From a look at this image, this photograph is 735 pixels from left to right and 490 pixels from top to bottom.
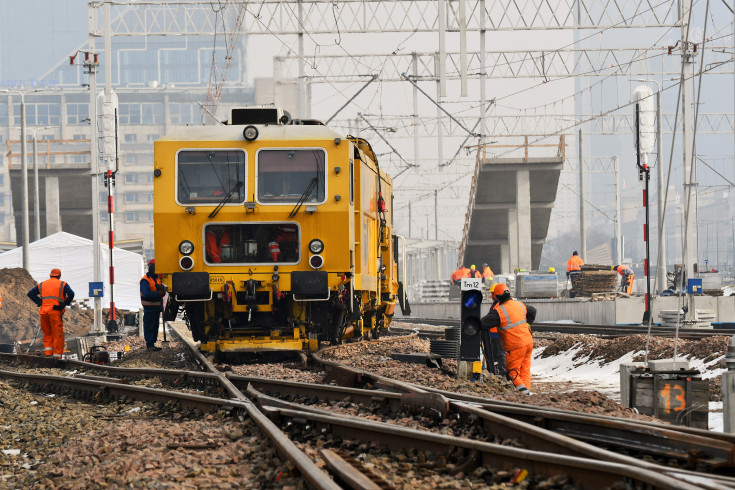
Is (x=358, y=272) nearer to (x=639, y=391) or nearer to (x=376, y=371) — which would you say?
(x=376, y=371)

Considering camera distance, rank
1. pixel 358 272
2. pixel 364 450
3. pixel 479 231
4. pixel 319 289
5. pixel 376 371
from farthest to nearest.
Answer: pixel 479 231, pixel 358 272, pixel 319 289, pixel 376 371, pixel 364 450

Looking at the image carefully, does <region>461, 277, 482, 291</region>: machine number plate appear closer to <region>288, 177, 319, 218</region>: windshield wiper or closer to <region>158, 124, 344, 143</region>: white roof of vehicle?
<region>288, 177, 319, 218</region>: windshield wiper

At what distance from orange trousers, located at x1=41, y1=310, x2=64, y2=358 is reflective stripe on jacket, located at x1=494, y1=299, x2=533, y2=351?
345 inches

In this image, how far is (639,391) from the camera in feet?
31.1

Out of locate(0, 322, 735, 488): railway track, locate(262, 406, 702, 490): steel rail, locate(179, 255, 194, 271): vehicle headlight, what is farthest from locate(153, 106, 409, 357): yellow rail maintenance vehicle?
locate(262, 406, 702, 490): steel rail

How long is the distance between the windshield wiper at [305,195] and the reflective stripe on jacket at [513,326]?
406cm

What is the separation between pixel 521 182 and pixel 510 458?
37323 mm

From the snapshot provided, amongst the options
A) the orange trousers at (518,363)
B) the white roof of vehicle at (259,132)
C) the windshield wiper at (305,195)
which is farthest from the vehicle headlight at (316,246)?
the orange trousers at (518,363)

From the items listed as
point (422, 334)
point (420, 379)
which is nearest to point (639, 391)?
point (420, 379)

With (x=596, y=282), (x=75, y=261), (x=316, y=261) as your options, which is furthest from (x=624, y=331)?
(x=75, y=261)

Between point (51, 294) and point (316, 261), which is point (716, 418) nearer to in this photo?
point (316, 261)

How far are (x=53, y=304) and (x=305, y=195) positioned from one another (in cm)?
542

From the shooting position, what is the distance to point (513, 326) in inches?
474

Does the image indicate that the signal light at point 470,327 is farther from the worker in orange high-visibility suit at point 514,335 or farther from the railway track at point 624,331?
the railway track at point 624,331
